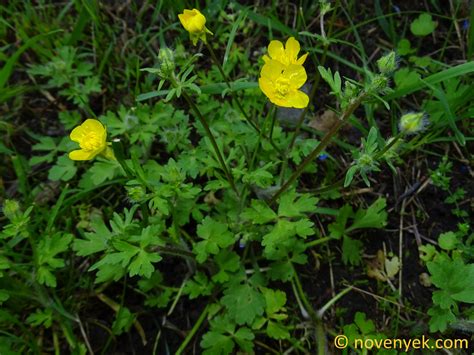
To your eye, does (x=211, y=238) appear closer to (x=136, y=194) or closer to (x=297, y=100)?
(x=136, y=194)

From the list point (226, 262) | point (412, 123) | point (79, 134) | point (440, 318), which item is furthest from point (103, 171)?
point (440, 318)

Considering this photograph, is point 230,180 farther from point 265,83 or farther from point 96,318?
point 96,318

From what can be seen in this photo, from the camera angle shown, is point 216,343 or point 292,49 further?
point 216,343

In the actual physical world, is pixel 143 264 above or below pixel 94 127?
below

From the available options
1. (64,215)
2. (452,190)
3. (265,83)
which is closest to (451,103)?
(452,190)

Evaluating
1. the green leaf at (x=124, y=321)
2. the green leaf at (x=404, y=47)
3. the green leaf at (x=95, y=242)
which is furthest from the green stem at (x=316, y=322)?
the green leaf at (x=404, y=47)
